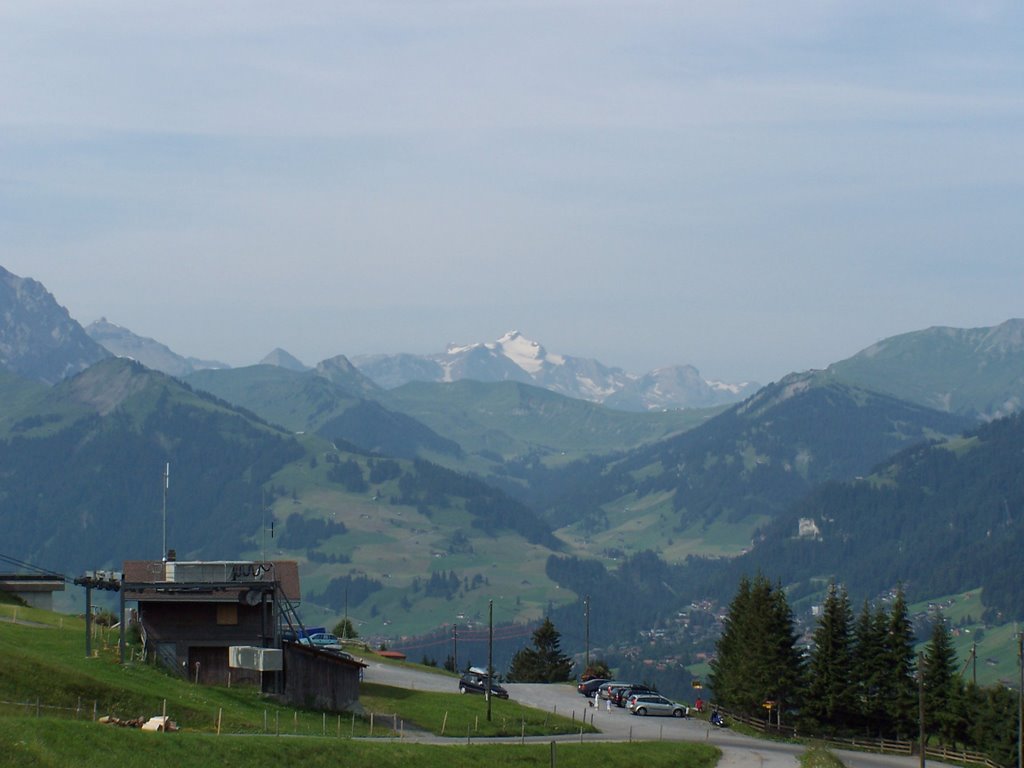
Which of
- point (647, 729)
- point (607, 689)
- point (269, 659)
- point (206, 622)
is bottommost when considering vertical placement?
point (647, 729)

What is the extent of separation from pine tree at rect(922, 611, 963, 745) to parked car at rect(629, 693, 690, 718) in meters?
18.0

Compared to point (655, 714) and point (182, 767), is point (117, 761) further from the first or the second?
point (655, 714)

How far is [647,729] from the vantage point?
9806cm

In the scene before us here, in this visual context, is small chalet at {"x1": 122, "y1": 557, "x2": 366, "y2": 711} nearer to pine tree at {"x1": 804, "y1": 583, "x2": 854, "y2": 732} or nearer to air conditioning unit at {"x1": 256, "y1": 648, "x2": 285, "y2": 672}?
air conditioning unit at {"x1": 256, "y1": 648, "x2": 285, "y2": 672}

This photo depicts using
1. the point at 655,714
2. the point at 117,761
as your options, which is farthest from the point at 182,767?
the point at 655,714

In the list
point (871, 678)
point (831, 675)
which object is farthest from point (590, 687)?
point (871, 678)

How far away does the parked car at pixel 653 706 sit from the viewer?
108 m

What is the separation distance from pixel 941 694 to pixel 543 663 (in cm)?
6354

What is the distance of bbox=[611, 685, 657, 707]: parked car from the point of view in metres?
112

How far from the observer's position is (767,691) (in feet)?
365

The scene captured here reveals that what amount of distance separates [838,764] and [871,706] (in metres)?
28.2

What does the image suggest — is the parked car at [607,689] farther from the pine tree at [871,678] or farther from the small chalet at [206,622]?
the small chalet at [206,622]

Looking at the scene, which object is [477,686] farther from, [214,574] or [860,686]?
[860,686]

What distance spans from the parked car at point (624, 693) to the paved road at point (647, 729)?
1525 millimetres
